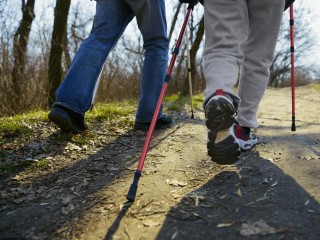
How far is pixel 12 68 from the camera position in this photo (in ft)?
17.0

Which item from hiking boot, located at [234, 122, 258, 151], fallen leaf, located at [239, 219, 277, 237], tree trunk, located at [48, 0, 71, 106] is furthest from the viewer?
tree trunk, located at [48, 0, 71, 106]

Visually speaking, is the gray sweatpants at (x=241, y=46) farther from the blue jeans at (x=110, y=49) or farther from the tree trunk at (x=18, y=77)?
the tree trunk at (x=18, y=77)

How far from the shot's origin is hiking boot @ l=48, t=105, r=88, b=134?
223cm

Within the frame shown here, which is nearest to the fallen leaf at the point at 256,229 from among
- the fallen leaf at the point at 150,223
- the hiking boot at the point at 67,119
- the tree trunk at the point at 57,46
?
the fallen leaf at the point at 150,223

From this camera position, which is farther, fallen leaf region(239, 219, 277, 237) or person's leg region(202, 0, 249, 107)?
person's leg region(202, 0, 249, 107)

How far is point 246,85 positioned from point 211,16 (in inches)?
26.0

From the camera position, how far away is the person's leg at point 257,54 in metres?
1.96

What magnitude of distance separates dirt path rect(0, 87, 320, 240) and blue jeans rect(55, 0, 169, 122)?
441 mm

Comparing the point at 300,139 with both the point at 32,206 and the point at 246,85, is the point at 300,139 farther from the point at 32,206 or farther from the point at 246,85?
the point at 32,206

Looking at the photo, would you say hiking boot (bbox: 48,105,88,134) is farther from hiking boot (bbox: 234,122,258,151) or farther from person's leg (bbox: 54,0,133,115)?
hiking boot (bbox: 234,122,258,151)

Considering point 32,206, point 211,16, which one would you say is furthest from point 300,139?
point 32,206

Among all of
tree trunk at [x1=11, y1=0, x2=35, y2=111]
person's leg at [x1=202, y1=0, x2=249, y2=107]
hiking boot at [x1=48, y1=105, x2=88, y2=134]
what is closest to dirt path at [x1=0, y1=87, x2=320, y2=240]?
hiking boot at [x1=48, y1=105, x2=88, y2=134]

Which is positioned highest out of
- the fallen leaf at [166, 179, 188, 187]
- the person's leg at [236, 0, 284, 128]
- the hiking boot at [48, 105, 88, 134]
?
the person's leg at [236, 0, 284, 128]

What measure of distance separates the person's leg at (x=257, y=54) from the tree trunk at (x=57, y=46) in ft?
14.6
